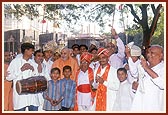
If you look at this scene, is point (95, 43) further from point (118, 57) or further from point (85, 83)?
point (85, 83)

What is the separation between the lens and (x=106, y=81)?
650 cm

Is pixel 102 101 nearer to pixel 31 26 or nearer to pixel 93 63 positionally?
pixel 93 63

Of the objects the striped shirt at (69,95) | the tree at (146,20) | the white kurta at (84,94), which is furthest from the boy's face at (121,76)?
the striped shirt at (69,95)

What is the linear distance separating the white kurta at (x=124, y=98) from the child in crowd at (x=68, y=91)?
72 centimetres

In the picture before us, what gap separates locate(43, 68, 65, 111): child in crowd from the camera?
6.59 metres

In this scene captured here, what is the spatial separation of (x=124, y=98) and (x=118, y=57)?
2.22ft

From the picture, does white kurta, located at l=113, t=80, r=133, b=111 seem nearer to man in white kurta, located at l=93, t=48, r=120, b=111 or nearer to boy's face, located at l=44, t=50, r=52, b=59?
man in white kurta, located at l=93, t=48, r=120, b=111

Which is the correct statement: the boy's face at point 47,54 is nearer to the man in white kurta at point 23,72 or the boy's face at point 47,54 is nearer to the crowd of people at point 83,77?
the crowd of people at point 83,77

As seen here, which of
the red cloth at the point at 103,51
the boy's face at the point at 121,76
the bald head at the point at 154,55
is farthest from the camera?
the red cloth at the point at 103,51

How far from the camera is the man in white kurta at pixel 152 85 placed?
6168mm

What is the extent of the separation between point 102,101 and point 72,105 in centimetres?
50

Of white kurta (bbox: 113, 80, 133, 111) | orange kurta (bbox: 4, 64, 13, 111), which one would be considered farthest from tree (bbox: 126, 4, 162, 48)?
orange kurta (bbox: 4, 64, 13, 111)

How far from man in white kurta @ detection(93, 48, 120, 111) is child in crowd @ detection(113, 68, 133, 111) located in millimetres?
67

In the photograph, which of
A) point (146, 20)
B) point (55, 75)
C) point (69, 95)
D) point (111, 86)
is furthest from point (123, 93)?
point (146, 20)
